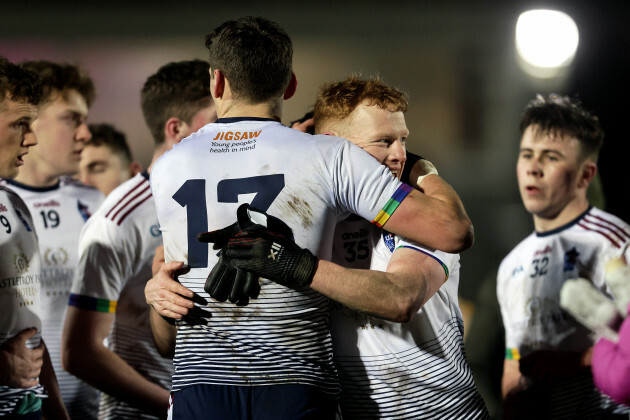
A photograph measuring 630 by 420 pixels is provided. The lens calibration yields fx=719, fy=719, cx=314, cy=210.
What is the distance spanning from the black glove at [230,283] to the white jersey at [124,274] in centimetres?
171

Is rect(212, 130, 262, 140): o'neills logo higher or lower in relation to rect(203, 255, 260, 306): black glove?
higher

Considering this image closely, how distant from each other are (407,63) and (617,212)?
130 inches

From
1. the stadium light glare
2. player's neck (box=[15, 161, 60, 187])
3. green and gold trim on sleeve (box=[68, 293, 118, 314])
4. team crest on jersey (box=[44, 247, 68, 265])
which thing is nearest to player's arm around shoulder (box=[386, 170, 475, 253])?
green and gold trim on sleeve (box=[68, 293, 118, 314])

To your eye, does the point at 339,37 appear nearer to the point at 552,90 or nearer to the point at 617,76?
the point at 552,90

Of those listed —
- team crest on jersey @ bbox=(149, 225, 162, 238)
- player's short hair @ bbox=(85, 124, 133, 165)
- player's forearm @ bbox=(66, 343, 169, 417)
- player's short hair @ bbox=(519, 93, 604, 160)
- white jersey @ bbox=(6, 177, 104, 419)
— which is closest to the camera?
player's forearm @ bbox=(66, 343, 169, 417)

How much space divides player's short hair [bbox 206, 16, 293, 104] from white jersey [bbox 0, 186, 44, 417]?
1158 millimetres

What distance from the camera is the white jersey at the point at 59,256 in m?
4.41

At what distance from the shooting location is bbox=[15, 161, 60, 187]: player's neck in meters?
4.70

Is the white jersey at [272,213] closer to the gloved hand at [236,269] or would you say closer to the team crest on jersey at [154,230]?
the gloved hand at [236,269]

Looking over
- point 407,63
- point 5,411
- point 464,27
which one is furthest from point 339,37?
point 5,411

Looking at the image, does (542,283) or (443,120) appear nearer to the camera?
(542,283)

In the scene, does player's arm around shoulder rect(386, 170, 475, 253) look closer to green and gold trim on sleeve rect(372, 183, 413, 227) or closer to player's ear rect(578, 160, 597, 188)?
green and gold trim on sleeve rect(372, 183, 413, 227)

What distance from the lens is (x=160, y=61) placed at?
8273mm

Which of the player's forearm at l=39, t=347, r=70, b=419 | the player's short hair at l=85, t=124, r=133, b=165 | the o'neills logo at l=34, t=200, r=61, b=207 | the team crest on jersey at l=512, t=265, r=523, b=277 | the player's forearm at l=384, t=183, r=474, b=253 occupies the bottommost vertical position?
the player's forearm at l=39, t=347, r=70, b=419
